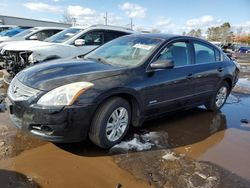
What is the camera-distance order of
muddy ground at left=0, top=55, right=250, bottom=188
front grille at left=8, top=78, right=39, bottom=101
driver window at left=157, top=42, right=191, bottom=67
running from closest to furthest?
muddy ground at left=0, top=55, right=250, bottom=188 < front grille at left=8, top=78, right=39, bottom=101 < driver window at left=157, top=42, right=191, bottom=67

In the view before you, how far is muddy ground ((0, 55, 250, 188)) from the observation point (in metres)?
3.33

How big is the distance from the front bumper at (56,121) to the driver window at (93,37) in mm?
5504

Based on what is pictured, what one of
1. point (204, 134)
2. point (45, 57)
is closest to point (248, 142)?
point (204, 134)

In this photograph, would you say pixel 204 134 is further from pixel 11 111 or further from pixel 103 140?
pixel 11 111

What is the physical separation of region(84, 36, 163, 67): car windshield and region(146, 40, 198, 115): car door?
0.72ft

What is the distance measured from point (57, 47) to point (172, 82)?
14.1ft

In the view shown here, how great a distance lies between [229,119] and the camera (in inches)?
242

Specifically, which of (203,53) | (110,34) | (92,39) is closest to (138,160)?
(203,53)

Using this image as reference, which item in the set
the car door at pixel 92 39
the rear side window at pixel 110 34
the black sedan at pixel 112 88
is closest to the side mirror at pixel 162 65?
the black sedan at pixel 112 88

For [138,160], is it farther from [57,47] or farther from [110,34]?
[110,34]

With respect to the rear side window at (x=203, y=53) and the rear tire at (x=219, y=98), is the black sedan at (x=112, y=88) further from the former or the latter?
the rear tire at (x=219, y=98)

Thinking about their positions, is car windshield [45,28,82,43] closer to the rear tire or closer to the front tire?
the rear tire

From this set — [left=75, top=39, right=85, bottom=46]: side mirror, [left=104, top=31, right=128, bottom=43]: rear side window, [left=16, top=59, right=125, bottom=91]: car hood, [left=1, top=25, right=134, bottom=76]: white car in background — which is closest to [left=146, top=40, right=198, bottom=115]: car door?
[left=16, top=59, right=125, bottom=91]: car hood

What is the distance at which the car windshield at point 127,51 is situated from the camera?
15.3 ft
